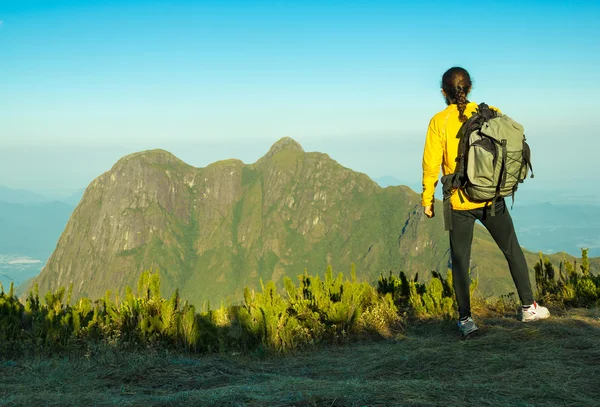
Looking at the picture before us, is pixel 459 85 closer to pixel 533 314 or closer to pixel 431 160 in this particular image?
pixel 431 160

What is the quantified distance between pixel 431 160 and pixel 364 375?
215 cm

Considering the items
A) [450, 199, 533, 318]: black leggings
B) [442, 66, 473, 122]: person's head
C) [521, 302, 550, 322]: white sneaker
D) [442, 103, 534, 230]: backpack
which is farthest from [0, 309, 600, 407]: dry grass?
[442, 66, 473, 122]: person's head

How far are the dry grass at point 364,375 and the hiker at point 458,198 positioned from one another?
706mm

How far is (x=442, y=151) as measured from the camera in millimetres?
4965

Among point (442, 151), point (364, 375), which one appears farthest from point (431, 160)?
point (364, 375)

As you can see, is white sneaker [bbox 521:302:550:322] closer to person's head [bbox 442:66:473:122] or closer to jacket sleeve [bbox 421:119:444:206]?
jacket sleeve [bbox 421:119:444:206]

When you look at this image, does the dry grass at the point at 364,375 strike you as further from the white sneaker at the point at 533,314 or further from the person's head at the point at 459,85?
the person's head at the point at 459,85

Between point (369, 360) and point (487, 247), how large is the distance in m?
184

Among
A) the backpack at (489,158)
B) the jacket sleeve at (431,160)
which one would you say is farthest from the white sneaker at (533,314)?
the jacket sleeve at (431,160)

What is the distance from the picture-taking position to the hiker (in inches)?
192

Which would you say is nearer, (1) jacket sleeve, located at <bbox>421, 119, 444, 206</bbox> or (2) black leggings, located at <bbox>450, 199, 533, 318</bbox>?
(1) jacket sleeve, located at <bbox>421, 119, 444, 206</bbox>

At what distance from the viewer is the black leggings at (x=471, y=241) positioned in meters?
4.97

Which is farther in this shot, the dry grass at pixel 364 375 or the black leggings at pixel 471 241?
the black leggings at pixel 471 241

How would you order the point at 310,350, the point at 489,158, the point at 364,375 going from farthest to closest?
1. the point at 310,350
2. the point at 489,158
3. the point at 364,375
